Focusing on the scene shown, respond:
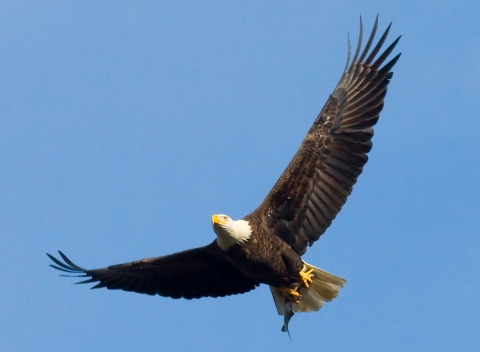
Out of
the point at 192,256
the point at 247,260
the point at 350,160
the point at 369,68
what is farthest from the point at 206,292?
the point at 369,68

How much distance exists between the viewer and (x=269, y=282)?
491 inches

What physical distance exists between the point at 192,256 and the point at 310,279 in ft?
4.73

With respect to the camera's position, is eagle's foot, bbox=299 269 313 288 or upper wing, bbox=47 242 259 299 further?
upper wing, bbox=47 242 259 299

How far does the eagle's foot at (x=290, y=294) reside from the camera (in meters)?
Result: 12.7

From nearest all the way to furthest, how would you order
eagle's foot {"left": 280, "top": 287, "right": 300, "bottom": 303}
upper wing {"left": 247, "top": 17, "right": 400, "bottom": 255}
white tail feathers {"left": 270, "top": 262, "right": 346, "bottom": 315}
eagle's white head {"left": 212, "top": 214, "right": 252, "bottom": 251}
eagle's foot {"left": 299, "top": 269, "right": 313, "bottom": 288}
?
eagle's white head {"left": 212, "top": 214, "right": 252, "bottom": 251} → upper wing {"left": 247, "top": 17, "right": 400, "bottom": 255} → eagle's foot {"left": 299, "top": 269, "right": 313, "bottom": 288} → eagle's foot {"left": 280, "top": 287, "right": 300, "bottom": 303} → white tail feathers {"left": 270, "top": 262, "right": 346, "bottom": 315}

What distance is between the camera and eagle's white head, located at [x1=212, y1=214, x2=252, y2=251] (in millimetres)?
11898

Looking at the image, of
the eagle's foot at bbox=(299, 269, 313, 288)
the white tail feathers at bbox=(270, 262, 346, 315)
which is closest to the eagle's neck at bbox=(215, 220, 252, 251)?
the eagle's foot at bbox=(299, 269, 313, 288)

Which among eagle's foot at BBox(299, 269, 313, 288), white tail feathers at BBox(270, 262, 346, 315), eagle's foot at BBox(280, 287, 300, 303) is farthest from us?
white tail feathers at BBox(270, 262, 346, 315)

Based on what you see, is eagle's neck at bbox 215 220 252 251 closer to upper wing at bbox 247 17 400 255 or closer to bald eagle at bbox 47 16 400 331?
bald eagle at bbox 47 16 400 331

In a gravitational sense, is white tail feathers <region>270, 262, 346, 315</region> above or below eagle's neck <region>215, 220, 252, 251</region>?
below

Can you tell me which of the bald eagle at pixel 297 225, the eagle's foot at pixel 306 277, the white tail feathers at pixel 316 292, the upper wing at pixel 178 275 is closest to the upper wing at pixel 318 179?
the bald eagle at pixel 297 225

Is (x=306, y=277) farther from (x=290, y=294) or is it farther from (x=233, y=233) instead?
(x=233, y=233)

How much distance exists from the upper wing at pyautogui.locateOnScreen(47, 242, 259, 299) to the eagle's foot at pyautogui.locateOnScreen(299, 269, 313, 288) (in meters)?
0.75

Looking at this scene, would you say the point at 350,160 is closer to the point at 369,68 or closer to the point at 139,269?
the point at 369,68
